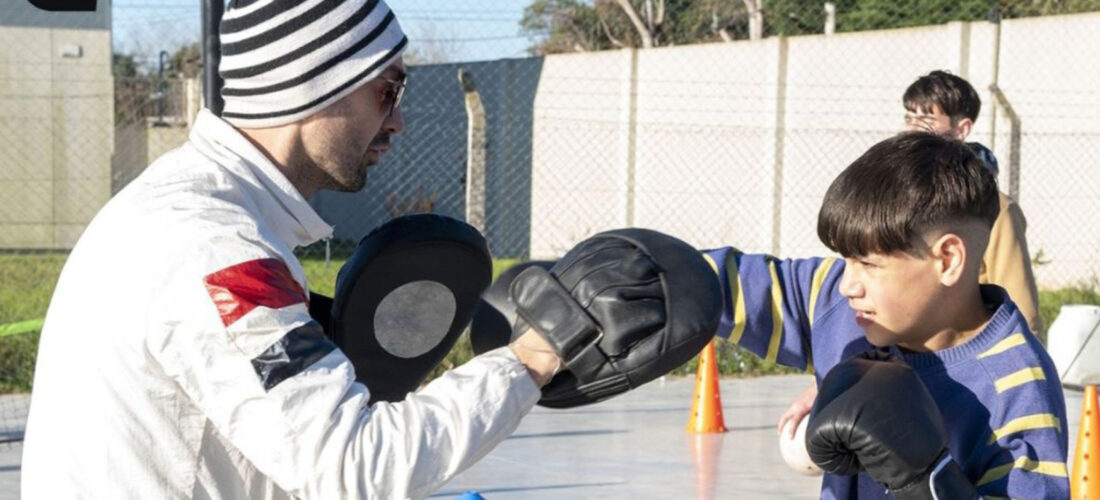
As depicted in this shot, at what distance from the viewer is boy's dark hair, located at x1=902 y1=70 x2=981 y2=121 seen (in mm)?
5453

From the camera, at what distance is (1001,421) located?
7.96 ft

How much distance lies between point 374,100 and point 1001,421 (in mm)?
1111

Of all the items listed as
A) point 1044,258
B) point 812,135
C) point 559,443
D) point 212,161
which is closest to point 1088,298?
point 1044,258

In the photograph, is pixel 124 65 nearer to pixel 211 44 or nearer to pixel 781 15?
pixel 781 15

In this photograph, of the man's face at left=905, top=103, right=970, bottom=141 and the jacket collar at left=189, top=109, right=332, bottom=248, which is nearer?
the jacket collar at left=189, top=109, right=332, bottom=248

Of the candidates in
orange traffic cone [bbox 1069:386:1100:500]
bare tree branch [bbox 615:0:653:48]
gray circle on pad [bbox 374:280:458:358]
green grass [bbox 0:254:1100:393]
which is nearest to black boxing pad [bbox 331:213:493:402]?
gray circle on pad [bbox 374:280:458:358]

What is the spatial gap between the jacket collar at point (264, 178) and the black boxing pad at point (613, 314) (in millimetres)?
385

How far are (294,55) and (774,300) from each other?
3.58ft

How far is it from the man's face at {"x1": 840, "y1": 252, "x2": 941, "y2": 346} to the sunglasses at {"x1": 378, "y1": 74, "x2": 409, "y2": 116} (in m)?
0.81

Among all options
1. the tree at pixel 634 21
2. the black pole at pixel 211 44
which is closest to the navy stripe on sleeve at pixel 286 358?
the black pole at pixel 211 44

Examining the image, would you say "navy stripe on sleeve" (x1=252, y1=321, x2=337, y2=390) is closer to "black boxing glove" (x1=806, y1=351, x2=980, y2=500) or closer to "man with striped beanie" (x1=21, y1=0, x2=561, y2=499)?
"man with striped beanie" (x1=21, y1=0, x2=561, y2=499)

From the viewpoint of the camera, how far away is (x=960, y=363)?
253 centimetres

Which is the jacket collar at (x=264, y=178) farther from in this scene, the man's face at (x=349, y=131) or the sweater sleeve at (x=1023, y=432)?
the sweater sleeve at (x=1023, y=432)

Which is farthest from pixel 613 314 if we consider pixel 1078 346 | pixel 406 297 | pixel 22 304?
pixel 22 304
